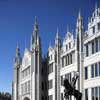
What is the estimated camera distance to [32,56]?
58500 mm

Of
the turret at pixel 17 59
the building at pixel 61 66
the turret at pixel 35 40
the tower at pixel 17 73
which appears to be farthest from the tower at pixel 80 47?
the turret at pixel 17 59

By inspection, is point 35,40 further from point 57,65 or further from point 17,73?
point 17,73

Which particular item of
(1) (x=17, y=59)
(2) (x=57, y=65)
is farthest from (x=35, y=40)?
(1) (x=17, y=59)

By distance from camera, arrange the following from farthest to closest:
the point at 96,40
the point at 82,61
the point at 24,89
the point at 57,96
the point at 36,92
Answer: the point at 24,89, the point at 36,92, the point at 57,96, the point at 82,61, the point at 96,40

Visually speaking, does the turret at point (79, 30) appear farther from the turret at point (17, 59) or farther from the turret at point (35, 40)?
the turret at point (17, 59)

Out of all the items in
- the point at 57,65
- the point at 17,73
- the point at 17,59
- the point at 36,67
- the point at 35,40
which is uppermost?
the point at 35,40

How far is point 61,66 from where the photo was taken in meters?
51.1

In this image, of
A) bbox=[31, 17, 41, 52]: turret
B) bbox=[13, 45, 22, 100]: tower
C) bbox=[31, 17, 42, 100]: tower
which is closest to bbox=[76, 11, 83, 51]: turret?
bbox=[31, 17, 42, 100]: tower

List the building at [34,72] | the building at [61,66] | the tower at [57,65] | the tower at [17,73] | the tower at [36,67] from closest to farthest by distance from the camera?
1. the building at [61,66]
2. the tower at [57,65]
3. the tower at [36,67]
4. the building at [34,72]
5. the tower at [17,73]

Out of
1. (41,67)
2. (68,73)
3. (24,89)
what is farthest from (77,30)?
(24,89)

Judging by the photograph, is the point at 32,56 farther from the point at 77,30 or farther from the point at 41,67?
the point at 77,30

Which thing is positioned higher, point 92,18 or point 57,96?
point 92,18

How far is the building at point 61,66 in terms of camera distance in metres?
40.3

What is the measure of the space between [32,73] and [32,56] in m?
3.67
